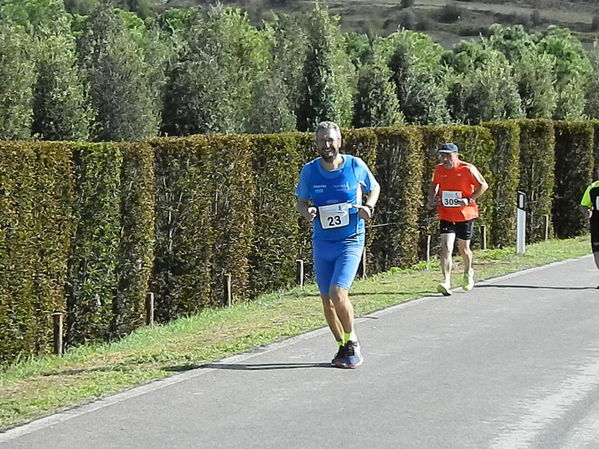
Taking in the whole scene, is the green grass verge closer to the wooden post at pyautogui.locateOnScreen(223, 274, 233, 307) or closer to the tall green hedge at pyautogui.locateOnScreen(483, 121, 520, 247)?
the wooden post at pyautogui.locateOnScreen(223, 274, 233, 307)

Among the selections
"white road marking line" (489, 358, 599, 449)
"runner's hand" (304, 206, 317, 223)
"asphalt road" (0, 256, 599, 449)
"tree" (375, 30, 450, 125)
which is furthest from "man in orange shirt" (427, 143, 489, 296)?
"tree" (375, 30, 450, 125)

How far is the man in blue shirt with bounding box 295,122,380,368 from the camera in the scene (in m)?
9.95

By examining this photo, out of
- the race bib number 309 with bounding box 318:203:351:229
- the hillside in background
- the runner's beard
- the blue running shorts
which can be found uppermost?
the hillside in background

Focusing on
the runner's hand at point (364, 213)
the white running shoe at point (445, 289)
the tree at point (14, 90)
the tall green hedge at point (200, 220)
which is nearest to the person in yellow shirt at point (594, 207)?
the white running shoe at point (445, 289)

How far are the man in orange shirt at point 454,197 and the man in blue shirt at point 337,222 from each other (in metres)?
5.14

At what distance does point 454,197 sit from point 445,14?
109 meters

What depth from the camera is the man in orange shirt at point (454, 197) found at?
15180mm

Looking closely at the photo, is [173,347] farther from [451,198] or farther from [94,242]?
[451,198]

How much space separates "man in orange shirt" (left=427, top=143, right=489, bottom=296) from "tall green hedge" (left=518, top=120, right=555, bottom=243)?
10664 mm

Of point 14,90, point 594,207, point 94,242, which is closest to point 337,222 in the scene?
point 94,242

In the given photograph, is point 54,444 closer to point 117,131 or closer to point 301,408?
point 301,408

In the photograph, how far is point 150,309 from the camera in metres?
14.6

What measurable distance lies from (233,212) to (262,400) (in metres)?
7.56

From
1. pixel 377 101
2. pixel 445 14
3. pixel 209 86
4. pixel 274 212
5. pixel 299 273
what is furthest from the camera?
pixel 445 14
